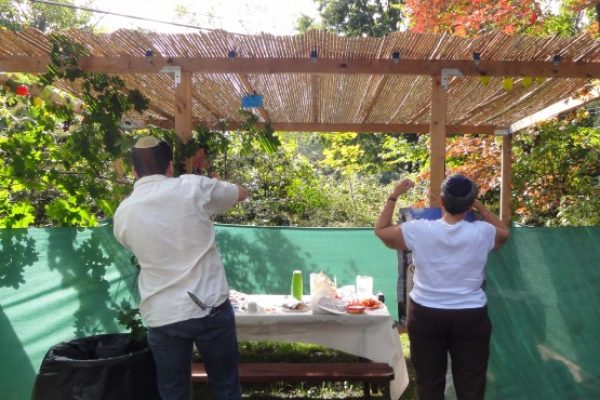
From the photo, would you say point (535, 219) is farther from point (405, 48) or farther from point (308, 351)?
point (405, 48)

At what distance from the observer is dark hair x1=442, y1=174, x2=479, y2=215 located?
252 centimetres

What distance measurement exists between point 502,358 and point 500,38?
1.95 metres

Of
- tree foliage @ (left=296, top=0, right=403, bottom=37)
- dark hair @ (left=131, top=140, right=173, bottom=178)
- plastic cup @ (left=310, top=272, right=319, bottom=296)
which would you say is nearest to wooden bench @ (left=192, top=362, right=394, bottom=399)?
plastic cup @ (left=310, top=272, right=319, bottom=296)

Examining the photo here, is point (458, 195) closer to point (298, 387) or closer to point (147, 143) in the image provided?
point (147, 143)

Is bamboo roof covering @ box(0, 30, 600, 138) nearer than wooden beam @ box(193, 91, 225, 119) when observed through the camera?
Yes

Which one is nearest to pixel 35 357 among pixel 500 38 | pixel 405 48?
pixel 405 48

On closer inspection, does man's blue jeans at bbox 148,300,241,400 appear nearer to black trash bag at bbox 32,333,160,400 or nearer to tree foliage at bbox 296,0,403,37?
black trash bag at bbox 32,333,160,400

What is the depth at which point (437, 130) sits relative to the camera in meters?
3.39

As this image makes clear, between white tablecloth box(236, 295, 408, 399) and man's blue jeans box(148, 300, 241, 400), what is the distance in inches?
58.1

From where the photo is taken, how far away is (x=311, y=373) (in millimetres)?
3842

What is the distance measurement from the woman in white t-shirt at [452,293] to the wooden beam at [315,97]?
1.83 m

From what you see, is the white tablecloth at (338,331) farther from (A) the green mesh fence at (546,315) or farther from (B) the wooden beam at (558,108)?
(B) the wooden beam at (558,108)

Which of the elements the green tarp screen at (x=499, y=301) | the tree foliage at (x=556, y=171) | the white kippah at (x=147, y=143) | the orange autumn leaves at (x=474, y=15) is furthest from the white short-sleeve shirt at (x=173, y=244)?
the tree foliage at (x=556, y=171)

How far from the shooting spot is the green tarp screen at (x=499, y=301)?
3502 millimetres
